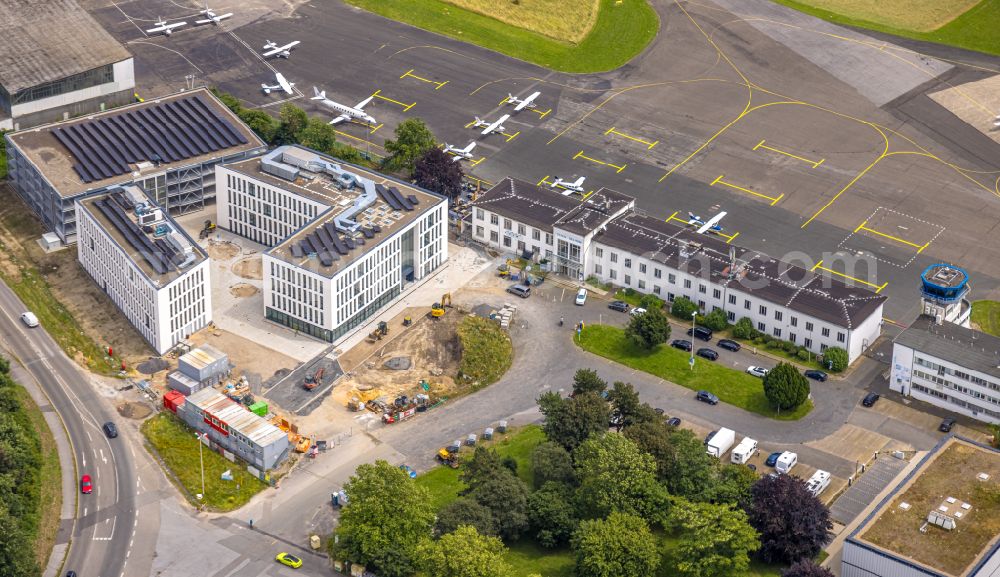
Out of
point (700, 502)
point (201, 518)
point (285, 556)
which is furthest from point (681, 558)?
point (201, 518)

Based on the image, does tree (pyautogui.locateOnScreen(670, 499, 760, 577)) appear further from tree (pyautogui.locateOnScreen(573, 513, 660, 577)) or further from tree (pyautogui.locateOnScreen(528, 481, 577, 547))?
tree (pyautogui.locateOnScreen(528, 481, 577, 547))

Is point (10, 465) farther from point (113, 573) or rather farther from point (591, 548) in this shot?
point (591, 548)

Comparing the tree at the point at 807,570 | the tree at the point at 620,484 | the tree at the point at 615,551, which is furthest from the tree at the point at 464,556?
the tree at the point at 807,570

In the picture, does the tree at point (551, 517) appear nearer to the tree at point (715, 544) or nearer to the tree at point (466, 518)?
the tree at point (466, 518)

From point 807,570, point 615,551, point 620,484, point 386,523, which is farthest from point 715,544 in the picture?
point 386,523

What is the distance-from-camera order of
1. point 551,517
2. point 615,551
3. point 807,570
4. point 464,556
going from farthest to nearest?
point 551,517 < point 615,551 < point 464,556 < point 807,570

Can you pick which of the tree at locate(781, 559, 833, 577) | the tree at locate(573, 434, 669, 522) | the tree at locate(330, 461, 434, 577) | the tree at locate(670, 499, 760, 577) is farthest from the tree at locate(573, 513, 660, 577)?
the tree at locate(330, 461, 434, 577)

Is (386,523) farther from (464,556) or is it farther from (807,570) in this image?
(807,570)
